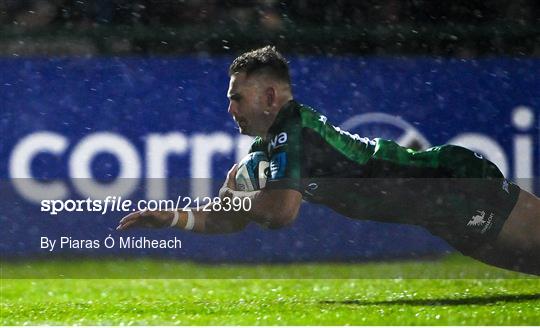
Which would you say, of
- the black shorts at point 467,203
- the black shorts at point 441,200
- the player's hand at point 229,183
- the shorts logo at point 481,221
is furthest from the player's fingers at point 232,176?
the shorts logo at point 481,221

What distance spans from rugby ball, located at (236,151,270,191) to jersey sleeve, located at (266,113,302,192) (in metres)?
0.04

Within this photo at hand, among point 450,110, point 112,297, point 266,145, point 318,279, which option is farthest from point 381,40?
point 112,297

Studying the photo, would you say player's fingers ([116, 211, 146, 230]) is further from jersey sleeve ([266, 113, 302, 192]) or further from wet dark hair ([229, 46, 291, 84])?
wet dark hair ([229, 46, 291, 84])

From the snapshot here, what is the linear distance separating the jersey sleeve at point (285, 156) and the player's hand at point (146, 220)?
0.67 metres

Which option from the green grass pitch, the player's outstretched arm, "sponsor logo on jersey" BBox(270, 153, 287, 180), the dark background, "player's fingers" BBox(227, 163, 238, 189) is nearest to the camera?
the green grass pitch

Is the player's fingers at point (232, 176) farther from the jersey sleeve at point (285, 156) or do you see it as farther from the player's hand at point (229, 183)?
the jersey sleeve at point (285, 156)

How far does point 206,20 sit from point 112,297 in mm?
1904

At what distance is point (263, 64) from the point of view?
21.8 feet

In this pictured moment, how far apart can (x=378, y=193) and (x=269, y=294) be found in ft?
3.01

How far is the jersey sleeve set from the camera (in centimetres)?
637

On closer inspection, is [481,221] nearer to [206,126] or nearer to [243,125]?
[243,125]

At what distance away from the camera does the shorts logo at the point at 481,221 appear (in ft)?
21.4

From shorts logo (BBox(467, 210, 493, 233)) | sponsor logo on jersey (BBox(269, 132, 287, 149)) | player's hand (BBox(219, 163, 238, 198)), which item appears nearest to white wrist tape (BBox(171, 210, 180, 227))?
player's hand (BBox(219, 163, 238, 198))

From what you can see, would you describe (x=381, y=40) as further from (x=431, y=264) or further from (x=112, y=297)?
(x=112, y=297)
